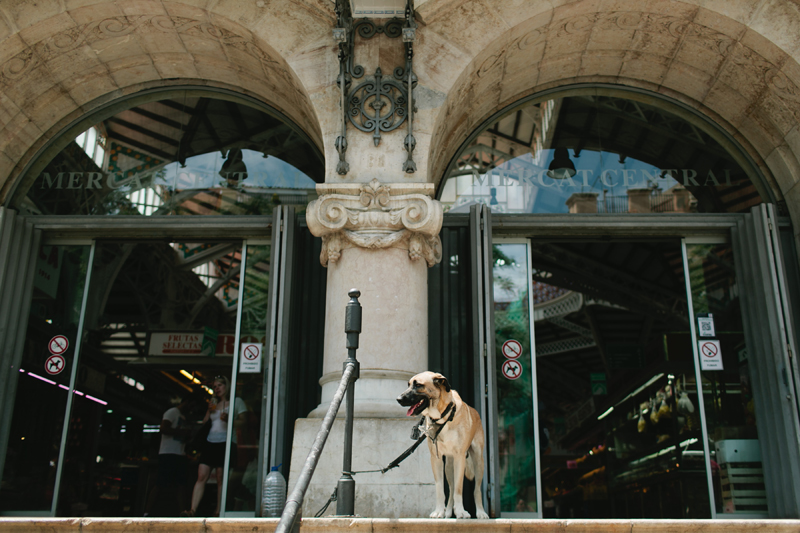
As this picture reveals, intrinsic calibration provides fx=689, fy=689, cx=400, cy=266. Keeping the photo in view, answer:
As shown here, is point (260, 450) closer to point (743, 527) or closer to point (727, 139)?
point (743, 527)

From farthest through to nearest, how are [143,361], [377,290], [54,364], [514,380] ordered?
[143,361] < [54,364] < [514,380] < [377,290]

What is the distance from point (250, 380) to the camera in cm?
826

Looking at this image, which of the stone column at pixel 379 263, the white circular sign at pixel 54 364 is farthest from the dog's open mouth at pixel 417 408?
the white circular sign at pixel 54 364

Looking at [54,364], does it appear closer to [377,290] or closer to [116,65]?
[116,65]

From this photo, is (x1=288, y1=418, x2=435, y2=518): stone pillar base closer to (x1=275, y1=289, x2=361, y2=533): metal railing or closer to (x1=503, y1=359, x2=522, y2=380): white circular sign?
(x1=275, y1=289, x2=361, y2=533): metal railing

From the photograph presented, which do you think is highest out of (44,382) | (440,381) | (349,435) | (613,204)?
(613,204)

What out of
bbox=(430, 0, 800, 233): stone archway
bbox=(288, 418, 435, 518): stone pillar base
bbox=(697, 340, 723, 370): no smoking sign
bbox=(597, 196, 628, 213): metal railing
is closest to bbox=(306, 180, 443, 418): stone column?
bbox=(288, 418, 435, 518): stone pillar base

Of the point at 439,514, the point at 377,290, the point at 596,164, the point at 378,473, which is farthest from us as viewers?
the point at 596,164

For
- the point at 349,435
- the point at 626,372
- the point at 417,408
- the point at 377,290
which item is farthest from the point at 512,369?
the point at 626,372

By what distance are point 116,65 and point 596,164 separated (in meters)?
6.35

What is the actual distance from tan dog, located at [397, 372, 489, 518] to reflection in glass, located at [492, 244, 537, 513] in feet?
8.54

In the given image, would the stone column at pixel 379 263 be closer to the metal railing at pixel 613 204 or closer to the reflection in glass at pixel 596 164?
the reflection in glass at pixel 596 164

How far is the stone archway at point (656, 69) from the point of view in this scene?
7.85 m

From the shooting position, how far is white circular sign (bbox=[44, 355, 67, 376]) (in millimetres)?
8414
